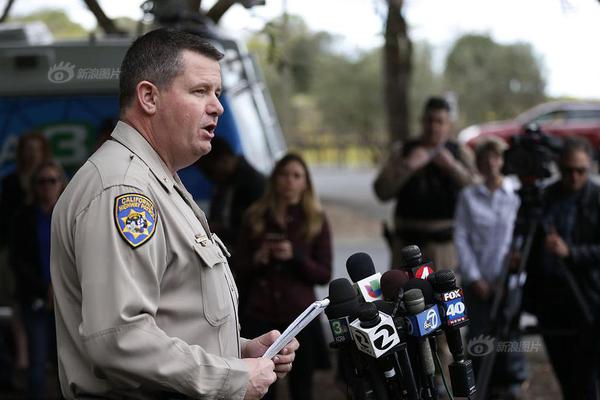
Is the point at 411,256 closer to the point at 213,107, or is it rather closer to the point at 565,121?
the point at 213,107

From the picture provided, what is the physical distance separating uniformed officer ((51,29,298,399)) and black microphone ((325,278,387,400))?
0.17 meters

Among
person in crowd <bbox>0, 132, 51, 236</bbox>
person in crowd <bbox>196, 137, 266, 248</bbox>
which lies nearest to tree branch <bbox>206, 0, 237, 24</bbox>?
person in crowd <bbox>196, 137, 266, 248</bbox>

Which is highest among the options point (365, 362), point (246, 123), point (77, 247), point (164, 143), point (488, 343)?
point (246, 123)

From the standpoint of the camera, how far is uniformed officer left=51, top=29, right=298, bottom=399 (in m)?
2.24

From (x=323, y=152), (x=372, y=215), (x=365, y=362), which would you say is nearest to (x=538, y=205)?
(x=365, y=362)

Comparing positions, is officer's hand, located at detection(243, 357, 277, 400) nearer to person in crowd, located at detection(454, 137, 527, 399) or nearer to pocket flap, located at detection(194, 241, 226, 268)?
pocket flap, located at detection(194, 241, 226, 268)

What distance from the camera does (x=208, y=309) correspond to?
7.98ft

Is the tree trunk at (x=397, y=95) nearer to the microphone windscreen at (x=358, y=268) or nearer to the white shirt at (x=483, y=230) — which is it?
the white shirt at (x=483, y=230)

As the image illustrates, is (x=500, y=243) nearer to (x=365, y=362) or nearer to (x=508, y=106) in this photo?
(x=365, y=362)

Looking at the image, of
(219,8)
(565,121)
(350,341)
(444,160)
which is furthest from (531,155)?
(565,121)

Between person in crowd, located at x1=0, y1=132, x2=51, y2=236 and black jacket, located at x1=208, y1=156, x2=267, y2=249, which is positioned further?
person in crowd, located at x1=0, y1=132, x2=51, y2=236

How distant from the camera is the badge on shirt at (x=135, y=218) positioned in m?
2.26

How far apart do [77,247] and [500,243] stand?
13.9 feet

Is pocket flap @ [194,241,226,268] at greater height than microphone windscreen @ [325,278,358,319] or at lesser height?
greater
